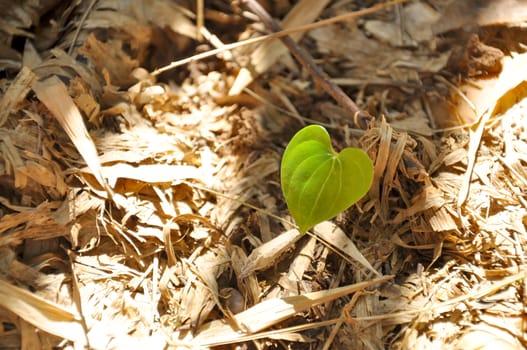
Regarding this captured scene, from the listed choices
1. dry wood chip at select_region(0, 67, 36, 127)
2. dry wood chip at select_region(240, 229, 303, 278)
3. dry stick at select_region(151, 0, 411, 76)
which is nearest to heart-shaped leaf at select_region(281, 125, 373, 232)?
dry wood chip at select_region(240, 229, 303, 278)

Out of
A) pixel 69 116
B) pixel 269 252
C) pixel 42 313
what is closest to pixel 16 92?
pixel 69 116

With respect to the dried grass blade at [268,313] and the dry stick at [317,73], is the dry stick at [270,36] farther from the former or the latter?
the dried grass blade at [268,313]

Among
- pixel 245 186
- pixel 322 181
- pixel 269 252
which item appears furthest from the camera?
pixel 245 186

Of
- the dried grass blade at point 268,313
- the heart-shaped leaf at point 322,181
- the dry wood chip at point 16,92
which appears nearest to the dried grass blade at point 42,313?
the dried grass blade at point 268,313

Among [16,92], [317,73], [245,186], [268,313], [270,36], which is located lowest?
[268,313]

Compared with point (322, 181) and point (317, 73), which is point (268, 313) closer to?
point (322, 181)

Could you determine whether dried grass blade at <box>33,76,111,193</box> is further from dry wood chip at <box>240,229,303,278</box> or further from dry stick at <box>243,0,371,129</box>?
dry stick at <box>243,0,371,129</box>
